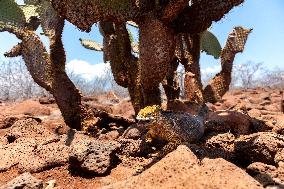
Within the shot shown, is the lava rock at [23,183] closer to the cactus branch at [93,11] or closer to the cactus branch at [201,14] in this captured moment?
the cactus branch at [93,11]

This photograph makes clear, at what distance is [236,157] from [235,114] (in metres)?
1.39

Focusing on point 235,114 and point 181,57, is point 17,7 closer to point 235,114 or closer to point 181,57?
point 181,57

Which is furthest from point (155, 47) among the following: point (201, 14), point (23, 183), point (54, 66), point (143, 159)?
point (23, 183)

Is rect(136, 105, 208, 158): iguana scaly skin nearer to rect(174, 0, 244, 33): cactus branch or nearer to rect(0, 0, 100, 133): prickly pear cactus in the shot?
rect(174, 0, 244, 33): cactus branch

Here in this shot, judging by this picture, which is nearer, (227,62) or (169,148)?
(169,148)

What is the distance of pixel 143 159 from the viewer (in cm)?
426

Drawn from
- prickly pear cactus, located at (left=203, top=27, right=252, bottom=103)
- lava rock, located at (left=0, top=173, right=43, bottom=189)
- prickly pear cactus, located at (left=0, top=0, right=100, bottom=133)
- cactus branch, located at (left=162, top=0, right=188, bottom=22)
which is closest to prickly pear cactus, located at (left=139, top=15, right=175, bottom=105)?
cactus branch, located at (left=162, top=0, right=188, bottom=22)

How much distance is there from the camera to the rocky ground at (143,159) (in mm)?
2756

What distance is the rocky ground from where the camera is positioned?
2.76 meters

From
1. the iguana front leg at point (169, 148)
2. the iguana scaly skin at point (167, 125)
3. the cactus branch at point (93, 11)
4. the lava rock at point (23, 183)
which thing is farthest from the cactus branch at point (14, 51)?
the iguana front leg at point (169, 148)

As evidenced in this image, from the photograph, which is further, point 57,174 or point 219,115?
point 219,115

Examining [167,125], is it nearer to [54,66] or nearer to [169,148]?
[169,148]

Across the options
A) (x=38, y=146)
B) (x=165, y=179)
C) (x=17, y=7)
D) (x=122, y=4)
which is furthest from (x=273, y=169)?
(x=17, y=7)

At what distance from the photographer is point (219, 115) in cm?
532
